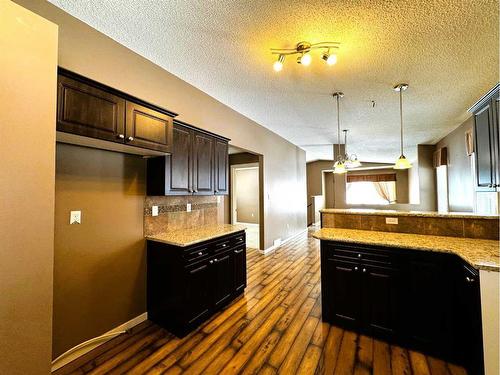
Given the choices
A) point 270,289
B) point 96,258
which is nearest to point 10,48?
point 96,258

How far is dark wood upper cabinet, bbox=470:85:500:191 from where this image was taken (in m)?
2.00

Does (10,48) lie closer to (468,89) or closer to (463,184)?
(468,89)

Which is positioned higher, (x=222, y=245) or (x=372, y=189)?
(x=372, y=189)

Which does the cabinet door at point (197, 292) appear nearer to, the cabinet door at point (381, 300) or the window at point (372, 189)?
the cabinet door at point (381, 300)

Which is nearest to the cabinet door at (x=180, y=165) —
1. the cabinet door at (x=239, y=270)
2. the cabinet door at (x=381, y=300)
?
the cabinet door at (x=239, y=270)

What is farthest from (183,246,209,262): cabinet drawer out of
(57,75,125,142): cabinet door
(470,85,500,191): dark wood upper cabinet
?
(470,85,500,191): dark wood upper cabinet

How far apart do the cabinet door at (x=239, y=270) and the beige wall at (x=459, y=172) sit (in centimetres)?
411

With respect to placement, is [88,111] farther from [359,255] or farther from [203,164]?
[359,255]

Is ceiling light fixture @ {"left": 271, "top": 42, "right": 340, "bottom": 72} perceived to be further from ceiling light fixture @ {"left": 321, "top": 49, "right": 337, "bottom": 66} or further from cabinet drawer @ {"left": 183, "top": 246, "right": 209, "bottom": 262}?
cabinet drawer @ {"left": 183, "top": 246, "right": 209, "bottom": 262}

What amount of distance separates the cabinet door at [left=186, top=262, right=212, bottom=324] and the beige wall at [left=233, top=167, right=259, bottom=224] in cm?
649

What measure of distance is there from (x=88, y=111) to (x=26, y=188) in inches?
32.0

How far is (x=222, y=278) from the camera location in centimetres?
267

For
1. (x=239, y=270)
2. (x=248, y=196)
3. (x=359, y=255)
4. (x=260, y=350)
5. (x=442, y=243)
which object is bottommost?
(x=260, y=350)

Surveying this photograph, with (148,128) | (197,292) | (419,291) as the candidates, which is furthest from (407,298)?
(148,128)
